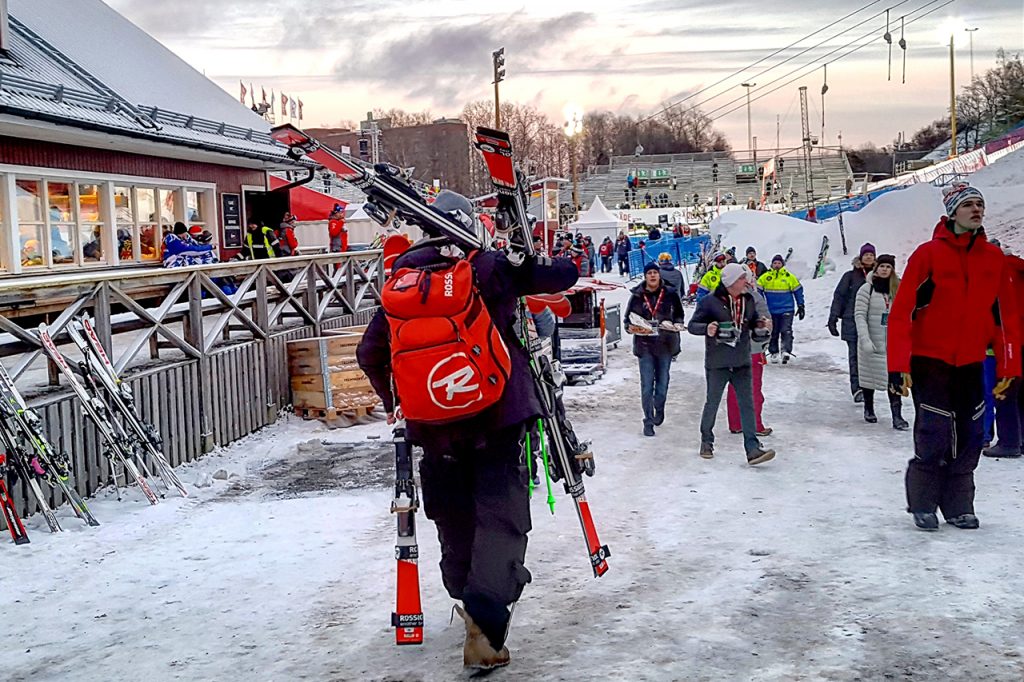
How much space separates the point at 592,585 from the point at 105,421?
4185 mm

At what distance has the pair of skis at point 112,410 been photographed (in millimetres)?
7309

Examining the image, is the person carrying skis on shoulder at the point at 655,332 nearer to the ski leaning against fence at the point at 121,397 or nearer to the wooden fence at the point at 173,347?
the wooden fence at the point at 173,347

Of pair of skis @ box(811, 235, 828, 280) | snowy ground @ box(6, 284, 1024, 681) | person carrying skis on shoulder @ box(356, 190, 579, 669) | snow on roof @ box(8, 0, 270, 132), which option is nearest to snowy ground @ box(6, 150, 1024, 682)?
snowy ground @ box(6, 284, 1024, 681)

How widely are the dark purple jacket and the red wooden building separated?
9627 mm

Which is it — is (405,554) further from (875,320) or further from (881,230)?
(881,230)

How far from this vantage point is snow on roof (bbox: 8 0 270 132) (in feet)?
54.3

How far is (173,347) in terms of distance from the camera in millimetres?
10086

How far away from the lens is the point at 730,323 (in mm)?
Result: 8750

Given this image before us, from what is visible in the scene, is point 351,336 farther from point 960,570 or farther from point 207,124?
point 207,124

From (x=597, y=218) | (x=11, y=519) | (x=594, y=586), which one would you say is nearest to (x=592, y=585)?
(x=594, y=586)

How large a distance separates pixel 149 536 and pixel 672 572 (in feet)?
11.2

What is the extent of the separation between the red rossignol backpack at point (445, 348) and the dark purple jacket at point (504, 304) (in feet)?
0.26

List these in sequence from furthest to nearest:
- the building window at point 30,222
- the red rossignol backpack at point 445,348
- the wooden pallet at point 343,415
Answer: the building window at point 30,222 < the wooden pallet at point 343,415 < the red rossignol backpack at point 445,348

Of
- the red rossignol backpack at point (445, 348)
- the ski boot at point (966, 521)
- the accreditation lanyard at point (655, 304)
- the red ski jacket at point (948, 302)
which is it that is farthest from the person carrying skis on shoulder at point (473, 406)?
the accreditation lanyard at point (655, 304)
